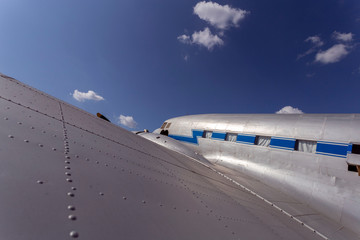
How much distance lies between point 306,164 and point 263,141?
190 cm

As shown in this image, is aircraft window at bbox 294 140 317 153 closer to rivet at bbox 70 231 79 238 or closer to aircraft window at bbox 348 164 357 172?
aircraft window at bbox 348 164 357 172

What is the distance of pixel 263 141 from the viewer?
28.7 feet

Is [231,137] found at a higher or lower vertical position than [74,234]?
higher

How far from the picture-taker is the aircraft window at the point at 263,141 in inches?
338

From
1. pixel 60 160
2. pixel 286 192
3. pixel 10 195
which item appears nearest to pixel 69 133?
pixel 60 160

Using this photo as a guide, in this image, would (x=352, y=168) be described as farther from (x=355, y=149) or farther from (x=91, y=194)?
Answer: (x=91, y=194)

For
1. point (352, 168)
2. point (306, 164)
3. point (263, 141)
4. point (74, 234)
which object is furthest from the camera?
point (263, 141)

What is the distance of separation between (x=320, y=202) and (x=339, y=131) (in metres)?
2.47

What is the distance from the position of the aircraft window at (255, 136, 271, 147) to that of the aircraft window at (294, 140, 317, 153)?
1128mm

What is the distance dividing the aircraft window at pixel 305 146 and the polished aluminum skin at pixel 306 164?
15cm

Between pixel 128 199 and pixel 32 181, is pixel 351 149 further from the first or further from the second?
pixel 32 181

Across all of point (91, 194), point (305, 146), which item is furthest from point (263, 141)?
point (91, 194)

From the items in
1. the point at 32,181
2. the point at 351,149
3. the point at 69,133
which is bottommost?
the point at 32,181

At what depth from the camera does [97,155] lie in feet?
7.73
